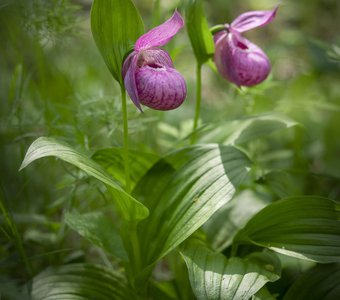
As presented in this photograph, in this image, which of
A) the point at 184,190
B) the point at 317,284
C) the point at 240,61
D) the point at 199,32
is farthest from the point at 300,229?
the point at 199,32

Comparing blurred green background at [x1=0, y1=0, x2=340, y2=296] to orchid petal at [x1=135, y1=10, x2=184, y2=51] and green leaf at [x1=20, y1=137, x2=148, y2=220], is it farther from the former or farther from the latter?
orchid petal at [x1=135, y1=10, x2=184, y2=51]

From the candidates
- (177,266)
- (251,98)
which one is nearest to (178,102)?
(177,266)

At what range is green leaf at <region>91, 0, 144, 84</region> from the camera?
3.29 ft

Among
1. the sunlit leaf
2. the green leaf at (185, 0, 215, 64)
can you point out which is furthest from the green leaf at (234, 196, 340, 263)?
the green leaf at (185, 0, 215, 64)

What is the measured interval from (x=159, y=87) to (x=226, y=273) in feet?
1.51

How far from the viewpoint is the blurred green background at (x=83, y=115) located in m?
1.36

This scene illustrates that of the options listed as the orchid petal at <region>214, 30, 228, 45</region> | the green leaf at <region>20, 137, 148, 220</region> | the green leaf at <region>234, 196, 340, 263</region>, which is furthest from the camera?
the orchid petal at <region>214, 30, 228, 45</region>

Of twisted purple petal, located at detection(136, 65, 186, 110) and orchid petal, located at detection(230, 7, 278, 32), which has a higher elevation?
orchid petal, located at detection(230, 7, 278, 32)

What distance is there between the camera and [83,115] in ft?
4.51

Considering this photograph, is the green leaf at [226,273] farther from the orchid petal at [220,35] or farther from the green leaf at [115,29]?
the orchid petal at [220,35]

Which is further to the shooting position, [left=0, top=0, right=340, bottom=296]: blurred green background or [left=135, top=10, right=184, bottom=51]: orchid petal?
[left=0, top=0, right=340, bottom=296]: blurred green background

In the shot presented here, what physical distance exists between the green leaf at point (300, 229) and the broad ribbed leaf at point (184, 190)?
0.14 m

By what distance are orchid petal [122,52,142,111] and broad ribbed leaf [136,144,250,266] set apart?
0.97ft

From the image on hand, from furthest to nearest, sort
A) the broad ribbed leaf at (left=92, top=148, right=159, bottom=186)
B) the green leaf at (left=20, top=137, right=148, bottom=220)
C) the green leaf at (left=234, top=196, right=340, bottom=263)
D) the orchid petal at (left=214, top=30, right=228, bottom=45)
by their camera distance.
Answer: the orchid petal at (left=214, top=30, right=228, bottom=45)
the broad ribbed leaf at (left=92, top=148, right=159, bottom=186)
the green leaf at (left=234, top=196, right=340, bottom=263)
the green leaf at (left=20, top=137, right=148, bottom=220)
